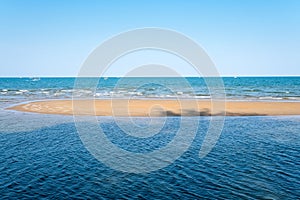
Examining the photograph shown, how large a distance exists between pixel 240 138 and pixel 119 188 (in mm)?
A: 9146

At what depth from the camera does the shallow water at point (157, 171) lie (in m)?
8.38

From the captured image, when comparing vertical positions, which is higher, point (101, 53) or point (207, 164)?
point (101, 53)

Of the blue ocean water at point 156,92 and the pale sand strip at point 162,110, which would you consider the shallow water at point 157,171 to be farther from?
the blue ocean water at point 156,92

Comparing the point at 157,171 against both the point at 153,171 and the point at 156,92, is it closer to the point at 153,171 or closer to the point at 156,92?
the point at 153,171

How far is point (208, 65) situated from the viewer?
12898 millimetres

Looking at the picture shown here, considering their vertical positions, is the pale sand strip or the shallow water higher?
the pale sand strip

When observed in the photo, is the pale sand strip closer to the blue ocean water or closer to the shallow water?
the shallow water

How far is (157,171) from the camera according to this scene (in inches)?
406

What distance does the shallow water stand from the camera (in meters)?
8.38

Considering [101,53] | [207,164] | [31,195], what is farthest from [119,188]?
[101,53]

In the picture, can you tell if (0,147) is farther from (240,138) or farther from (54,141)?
(240,138)

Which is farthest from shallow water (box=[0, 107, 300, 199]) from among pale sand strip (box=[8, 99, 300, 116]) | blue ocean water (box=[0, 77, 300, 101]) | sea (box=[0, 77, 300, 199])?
blue ocean water (box=[0, 77, 300, 101])

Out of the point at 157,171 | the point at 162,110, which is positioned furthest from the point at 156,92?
the point at 157,171

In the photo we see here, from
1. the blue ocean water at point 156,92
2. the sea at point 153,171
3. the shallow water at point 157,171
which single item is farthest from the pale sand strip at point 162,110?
the blue ocean water at point 156,92
